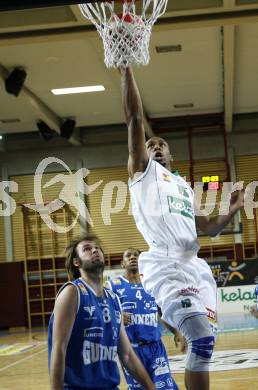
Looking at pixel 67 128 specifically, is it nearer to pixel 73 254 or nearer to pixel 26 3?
pixel 73 254

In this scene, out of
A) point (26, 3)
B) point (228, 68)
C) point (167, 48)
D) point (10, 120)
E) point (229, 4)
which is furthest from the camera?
point (10, 120)

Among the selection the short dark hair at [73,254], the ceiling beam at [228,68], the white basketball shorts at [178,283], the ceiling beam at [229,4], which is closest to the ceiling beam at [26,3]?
the white basketball shorts at [178,283]

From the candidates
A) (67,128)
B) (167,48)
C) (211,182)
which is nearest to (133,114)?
(167,48)

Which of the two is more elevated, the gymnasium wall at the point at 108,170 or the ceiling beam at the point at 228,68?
the ceiling beam at the point at 228,68

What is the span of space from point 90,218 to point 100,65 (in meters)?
8.24

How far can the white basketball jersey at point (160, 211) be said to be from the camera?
171 inches

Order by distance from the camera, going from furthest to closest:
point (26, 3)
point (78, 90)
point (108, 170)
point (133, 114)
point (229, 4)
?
point (108, 170) < point (78, 90) < point (229, 4) < point (133, 114) < point (26, 3)

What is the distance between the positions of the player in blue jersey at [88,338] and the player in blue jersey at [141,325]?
1.73m

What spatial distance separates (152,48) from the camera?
1318 cm

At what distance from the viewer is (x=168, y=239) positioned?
4344 millimetres

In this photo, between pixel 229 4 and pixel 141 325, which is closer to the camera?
pixel 141 325

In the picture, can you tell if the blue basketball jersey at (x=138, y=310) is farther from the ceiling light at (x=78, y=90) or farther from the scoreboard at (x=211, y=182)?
the scoreboard at (x=211, y=182)

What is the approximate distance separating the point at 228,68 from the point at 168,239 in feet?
34.2

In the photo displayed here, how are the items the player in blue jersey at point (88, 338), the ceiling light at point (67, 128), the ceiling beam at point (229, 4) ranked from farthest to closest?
the ceiling light at point (67, 128)
the ceiling beam at point (229, 4)
the player in blue jersey at point (88, 338)
